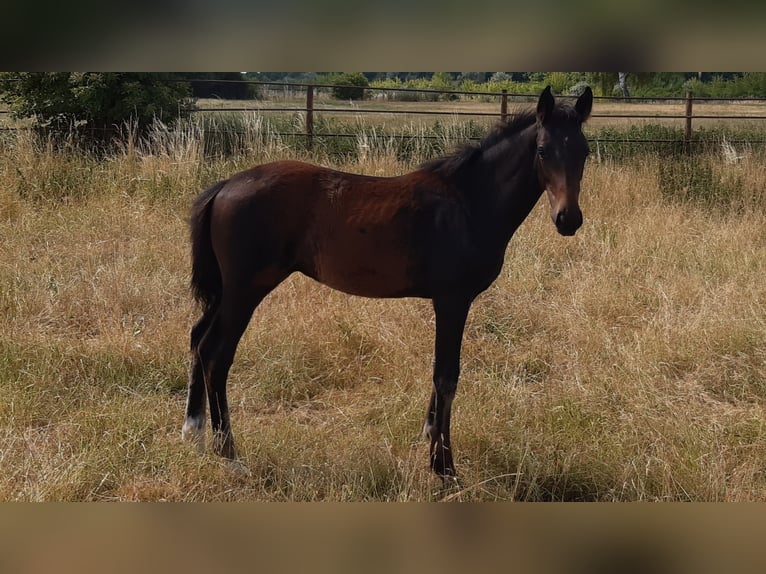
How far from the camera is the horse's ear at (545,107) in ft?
8.35

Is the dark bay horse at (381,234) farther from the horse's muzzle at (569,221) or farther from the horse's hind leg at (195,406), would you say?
the horse's muzzle at (569,221)

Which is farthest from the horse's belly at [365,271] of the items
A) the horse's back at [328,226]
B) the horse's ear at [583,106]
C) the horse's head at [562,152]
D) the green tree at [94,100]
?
the green tree at [94,100]

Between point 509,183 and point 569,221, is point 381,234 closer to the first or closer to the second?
point 509,183

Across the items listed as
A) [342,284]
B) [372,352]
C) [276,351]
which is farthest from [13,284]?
[342,284]

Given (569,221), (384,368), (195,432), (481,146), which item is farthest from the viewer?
(384,368)

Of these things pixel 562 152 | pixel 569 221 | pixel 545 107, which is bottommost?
pixel 569 221

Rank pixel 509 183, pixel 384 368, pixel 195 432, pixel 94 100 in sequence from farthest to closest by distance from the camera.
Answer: pixel 94 100
pixel 384 368
pixel 195 432
pixel 509 183

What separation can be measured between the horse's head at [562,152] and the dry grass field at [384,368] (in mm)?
1338

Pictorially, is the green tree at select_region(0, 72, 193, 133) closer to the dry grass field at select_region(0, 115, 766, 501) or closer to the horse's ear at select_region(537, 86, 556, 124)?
the dry grass field at select_region(0, 115, 766, 501)

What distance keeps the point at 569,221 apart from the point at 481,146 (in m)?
0.84

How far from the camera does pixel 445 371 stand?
314 cm

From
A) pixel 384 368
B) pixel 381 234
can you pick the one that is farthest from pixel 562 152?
pixel 384 368
